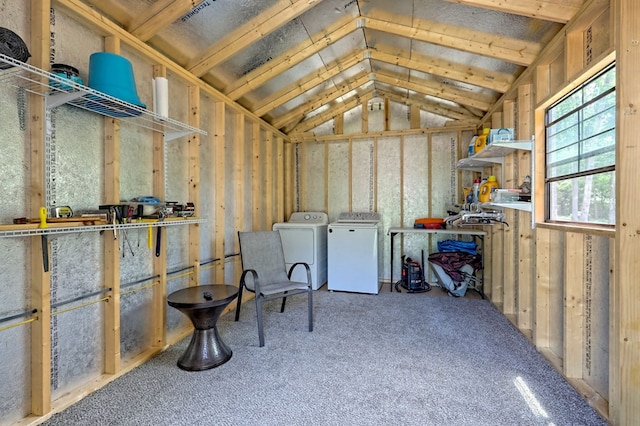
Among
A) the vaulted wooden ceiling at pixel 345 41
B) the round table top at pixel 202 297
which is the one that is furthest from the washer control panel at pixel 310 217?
the round table top at pixel 202 297

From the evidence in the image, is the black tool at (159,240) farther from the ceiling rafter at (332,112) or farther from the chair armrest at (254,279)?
the ceiling rafter at (332,112)

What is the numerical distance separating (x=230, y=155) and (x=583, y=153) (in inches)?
127

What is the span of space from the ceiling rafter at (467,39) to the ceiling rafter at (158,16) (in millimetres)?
1666

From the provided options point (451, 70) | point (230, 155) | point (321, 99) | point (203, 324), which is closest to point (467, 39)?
point (451, 70)

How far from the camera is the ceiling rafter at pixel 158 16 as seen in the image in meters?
2.16

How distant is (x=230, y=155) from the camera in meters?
3.58

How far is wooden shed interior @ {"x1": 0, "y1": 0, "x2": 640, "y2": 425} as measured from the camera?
158 centimetres

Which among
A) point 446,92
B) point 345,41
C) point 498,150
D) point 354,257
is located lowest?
point 354,257

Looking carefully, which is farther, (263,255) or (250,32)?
(263,255)

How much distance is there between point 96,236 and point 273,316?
6.19 feet

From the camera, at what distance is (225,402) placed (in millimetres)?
1851

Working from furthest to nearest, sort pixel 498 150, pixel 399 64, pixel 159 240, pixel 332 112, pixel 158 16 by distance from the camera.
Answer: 1. pixel 332 112
2. pixel 399 64
3. pixel 498 150
4. pixel 159 240
5. pixel 158 16

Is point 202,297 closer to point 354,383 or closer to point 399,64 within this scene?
point 354,383

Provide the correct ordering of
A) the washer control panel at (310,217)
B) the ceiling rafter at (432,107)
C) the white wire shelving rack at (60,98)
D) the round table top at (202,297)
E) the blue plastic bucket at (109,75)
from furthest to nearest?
the washer control panel at (310,217)
the ceiling rafter at (432,107)
the round table top at (202,297)
the blue plastic bucket at (109,75)
the white wire shelving rack at (60,98)
